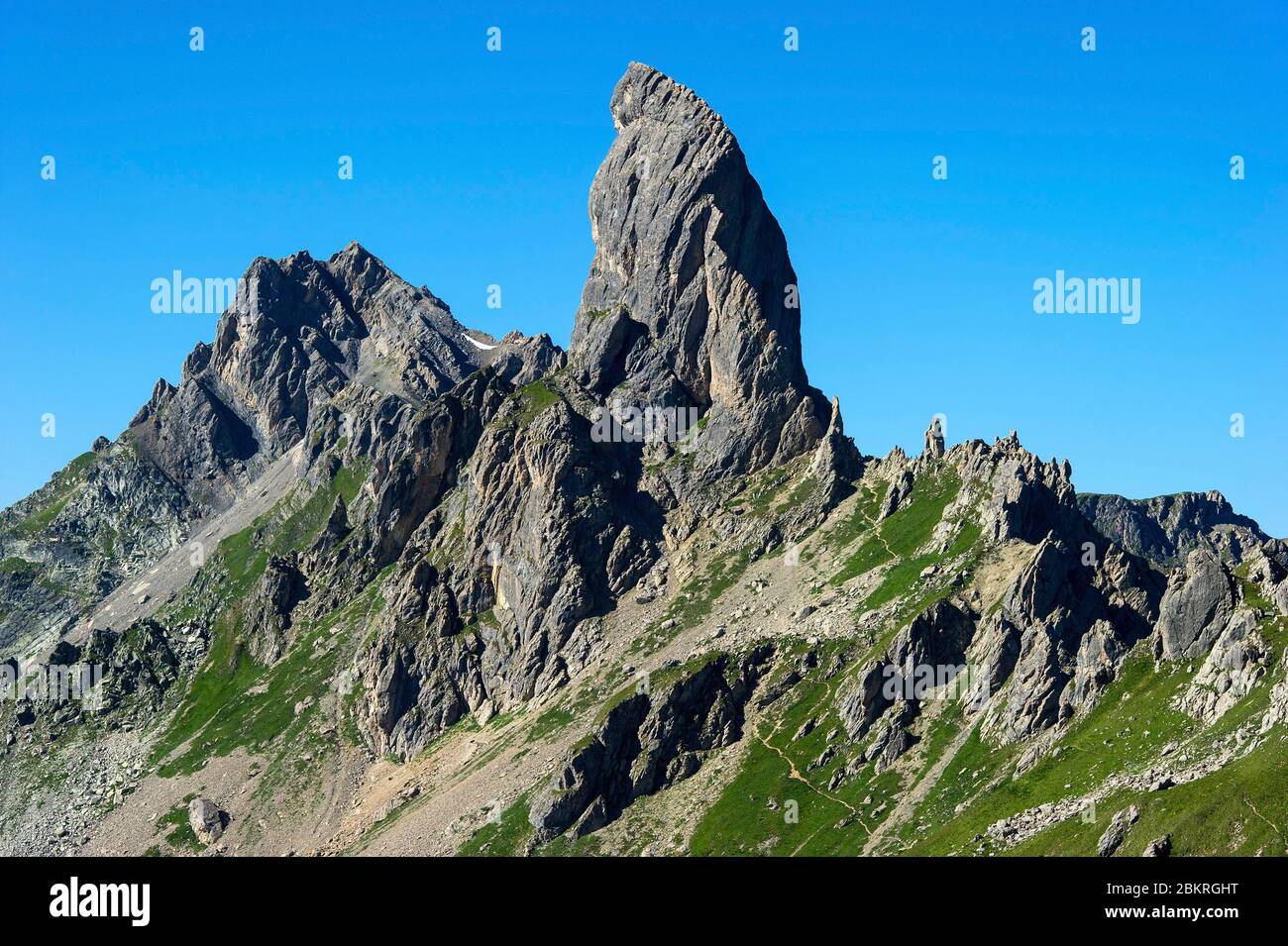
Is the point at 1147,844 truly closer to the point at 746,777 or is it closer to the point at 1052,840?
the point at 1052,840

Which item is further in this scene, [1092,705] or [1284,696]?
[1092,705]

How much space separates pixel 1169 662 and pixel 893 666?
38.0 metres

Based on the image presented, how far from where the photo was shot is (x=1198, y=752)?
465 ft

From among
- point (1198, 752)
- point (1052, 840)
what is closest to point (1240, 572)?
point (1198, 752)
